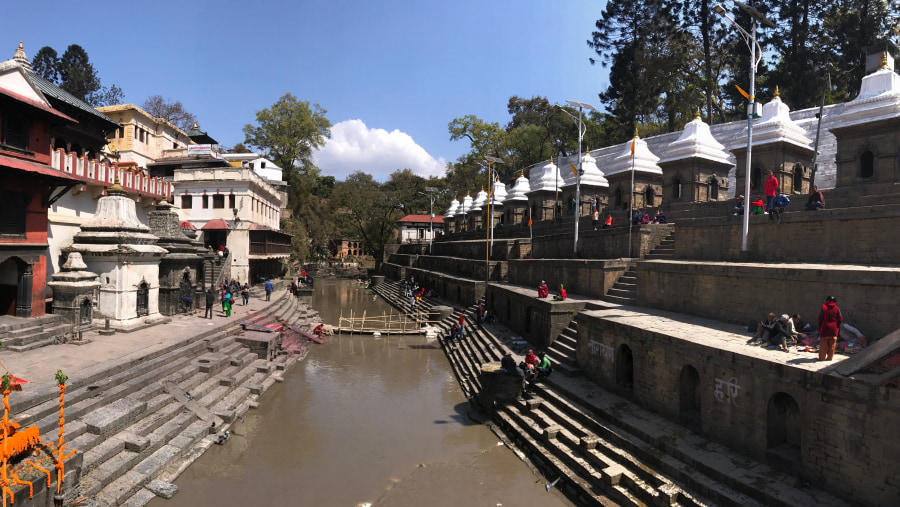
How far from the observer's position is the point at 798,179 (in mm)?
16688

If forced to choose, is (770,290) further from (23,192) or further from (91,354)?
(23,192)

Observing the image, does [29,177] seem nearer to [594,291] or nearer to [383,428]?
[383,428]

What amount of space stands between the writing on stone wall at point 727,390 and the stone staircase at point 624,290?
5900 millimetres

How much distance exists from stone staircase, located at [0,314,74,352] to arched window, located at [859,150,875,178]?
887 inches

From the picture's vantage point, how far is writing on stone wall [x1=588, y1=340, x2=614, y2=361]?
10.9 meters

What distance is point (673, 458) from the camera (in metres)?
7.91

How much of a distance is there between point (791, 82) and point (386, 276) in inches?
Answer: 1467

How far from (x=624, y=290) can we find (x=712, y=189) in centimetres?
802

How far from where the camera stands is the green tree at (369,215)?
5731 centimetres

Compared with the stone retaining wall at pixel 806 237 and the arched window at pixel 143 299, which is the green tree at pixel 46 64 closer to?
the arched window at pixel 143 299

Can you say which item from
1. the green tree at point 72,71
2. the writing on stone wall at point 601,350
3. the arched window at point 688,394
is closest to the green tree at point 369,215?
the green tree at point 72,71

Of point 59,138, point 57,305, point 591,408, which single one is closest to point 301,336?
point 57,305

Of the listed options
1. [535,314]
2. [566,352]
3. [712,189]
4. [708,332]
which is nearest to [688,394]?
[708,332]

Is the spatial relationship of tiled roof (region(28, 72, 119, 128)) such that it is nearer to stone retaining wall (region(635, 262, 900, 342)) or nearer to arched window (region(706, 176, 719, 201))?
stone retaining wall (region(635, 262, 900, 342))
